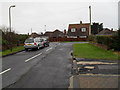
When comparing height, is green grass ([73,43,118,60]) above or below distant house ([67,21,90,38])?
below

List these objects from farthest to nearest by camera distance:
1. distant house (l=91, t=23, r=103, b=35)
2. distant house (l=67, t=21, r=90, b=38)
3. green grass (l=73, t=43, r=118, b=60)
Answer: distant house (l=91, t=23, r=103, b=35) < distant house (l=67, t=21, r=90, b=38) < green grass (l=73, t=43, r=118, b=60)

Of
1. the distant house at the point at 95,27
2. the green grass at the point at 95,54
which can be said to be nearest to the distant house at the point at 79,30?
the distant house at the point at 95,27

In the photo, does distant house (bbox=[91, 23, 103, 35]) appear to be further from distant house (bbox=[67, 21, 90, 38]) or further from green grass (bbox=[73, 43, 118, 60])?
green grass (bbox=[73, 43, 118, 60])

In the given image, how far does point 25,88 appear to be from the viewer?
6.74 meters

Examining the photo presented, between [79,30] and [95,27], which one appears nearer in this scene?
[79,30]

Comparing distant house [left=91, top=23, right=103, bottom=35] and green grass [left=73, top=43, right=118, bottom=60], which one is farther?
distant house [left=91, top=23, right=103, bottom=35]

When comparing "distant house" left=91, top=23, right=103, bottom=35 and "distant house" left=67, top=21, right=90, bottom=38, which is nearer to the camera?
"distant house" left=67, top=21, right=90, bottom=38

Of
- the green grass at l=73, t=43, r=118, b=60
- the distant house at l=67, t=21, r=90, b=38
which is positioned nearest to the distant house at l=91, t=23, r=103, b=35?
the distant house at l=67, t=21, r=90, b=38

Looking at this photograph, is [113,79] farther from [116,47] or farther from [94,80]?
[116,47]

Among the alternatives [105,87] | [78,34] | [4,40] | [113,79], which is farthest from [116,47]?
[78,34]

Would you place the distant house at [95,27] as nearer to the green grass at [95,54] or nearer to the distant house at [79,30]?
the distant house at [79,30]

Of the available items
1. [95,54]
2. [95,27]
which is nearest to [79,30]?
[95,27]

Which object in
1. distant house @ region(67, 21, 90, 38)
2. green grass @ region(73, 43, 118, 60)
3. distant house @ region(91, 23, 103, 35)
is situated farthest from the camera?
distant house @ region(91, 23, 103, 35)

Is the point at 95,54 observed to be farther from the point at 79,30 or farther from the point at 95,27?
the point at 95,27
